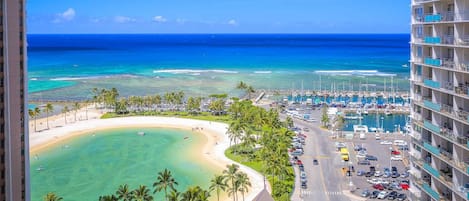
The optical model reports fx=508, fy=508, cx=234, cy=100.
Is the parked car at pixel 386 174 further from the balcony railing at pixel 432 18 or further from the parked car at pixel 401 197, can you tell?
the balcony railing at pixel 432 18

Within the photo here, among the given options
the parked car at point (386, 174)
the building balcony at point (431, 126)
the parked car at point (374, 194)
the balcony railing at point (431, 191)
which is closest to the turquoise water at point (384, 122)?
the parked car at point (386, 174)

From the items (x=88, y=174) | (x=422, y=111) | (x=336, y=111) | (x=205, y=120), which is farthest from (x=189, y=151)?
(x=422, y=111)

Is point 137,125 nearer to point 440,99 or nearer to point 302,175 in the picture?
point 302,175

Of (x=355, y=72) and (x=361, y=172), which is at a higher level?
(x=355, y=72)

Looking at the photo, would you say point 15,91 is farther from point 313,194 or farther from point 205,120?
point 205,120

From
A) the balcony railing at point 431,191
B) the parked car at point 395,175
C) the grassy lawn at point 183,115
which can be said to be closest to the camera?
the balcony railing at point 431,191

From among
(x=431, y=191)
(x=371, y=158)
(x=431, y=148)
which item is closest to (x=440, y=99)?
(x=431, y=148)
